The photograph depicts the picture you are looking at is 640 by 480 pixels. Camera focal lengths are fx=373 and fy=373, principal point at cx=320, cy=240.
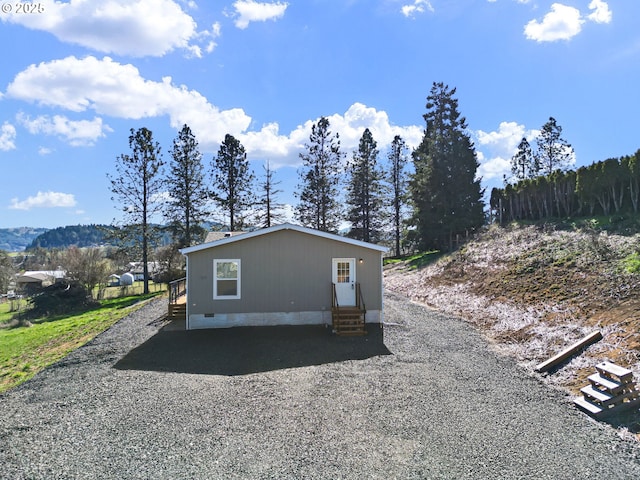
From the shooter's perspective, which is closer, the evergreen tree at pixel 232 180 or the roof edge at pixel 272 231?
the roof edge at pixel 272 231

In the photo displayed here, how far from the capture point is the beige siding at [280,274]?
37.4ft

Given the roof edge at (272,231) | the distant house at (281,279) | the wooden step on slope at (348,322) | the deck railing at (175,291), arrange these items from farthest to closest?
the deck railing at (175,291) < the distant house at (281,279) < the roof edge at (272,231) < the wooden step on slope at (348,322)

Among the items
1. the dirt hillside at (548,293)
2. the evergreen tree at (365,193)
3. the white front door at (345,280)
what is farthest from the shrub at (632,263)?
the evergreen tree at (365,193)

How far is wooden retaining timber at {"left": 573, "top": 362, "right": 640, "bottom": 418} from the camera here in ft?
17.8

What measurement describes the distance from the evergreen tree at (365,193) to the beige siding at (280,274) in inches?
866

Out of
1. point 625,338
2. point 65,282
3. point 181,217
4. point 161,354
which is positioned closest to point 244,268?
point 161,354

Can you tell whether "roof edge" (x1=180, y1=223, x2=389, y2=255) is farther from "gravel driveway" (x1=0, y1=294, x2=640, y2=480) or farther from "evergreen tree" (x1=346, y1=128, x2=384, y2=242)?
"evergreen tree" (x1=346, y1=128, x2=384, y2=242)

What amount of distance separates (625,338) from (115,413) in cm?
923

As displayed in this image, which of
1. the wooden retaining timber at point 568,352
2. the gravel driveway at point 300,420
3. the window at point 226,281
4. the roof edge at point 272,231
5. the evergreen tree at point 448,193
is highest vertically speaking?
the evergreen tree at point 448,193

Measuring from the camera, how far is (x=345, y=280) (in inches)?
465

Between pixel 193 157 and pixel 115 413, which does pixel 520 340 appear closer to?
pixel 115 413

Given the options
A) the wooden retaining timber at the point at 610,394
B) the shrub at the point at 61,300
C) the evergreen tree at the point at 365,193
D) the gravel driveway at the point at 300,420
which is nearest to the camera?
the gravel driveway at the point at 300,420

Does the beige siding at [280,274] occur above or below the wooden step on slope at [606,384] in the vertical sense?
above

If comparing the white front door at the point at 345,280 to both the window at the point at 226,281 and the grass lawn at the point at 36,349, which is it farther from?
the grass lawn at the point at 36,349
